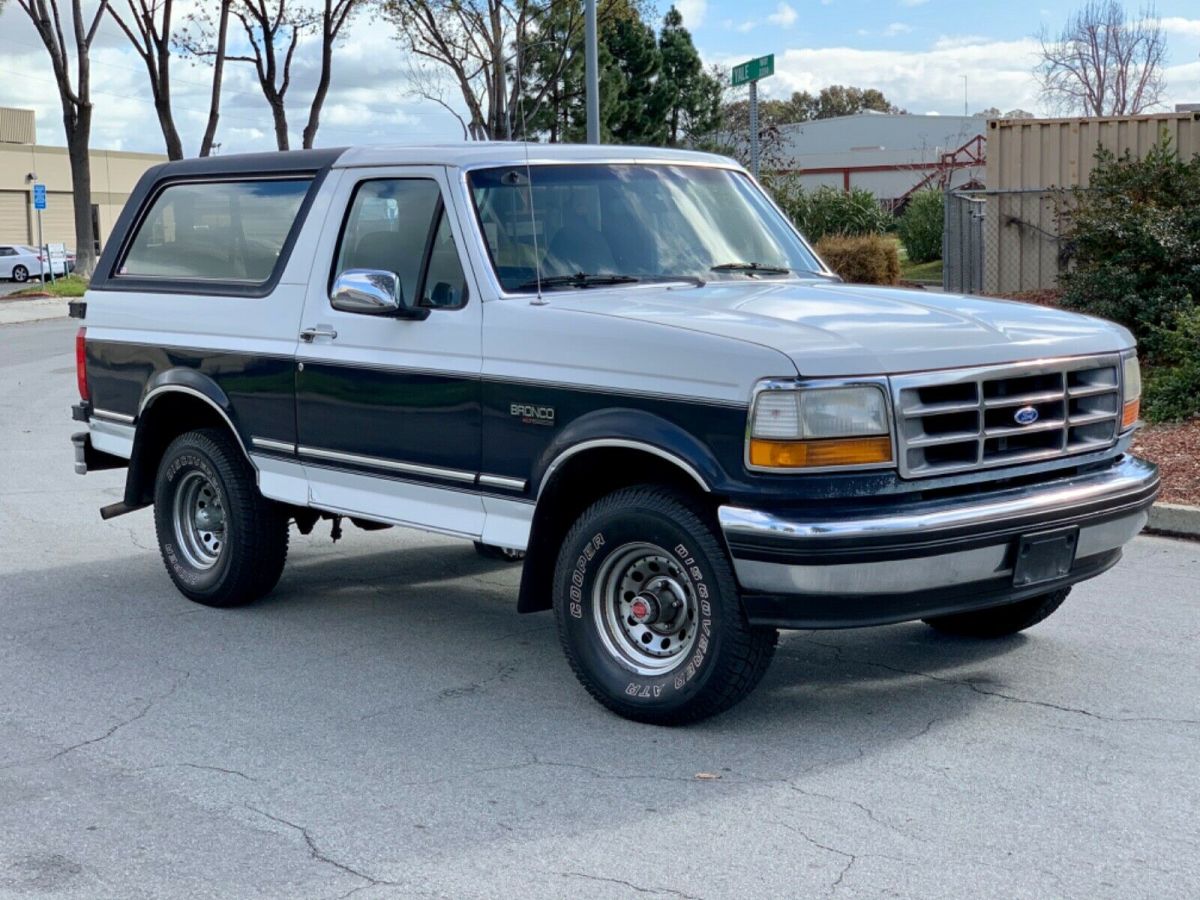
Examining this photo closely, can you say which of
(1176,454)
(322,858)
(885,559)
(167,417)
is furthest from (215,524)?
(1176,454)

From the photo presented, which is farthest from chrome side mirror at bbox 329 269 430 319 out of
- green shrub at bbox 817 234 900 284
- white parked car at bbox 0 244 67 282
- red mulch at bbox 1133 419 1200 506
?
white parked car at bbox 0 244 67 282

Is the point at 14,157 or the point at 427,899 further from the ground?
the point at 14,157

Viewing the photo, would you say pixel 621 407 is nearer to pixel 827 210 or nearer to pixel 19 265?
pixel 827 210

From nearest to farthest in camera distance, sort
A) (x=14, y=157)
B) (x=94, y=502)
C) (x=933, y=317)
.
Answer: (x=933, y=317), (x=94, y=502), (x=14, y=157)

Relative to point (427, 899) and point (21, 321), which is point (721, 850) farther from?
point (21, 321)

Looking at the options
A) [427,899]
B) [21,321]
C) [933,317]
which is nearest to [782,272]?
[933,317]

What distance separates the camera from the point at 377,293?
5914 mm

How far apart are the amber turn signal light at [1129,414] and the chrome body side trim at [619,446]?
1761 millimetres

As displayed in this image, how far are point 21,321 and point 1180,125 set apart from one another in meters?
24.8

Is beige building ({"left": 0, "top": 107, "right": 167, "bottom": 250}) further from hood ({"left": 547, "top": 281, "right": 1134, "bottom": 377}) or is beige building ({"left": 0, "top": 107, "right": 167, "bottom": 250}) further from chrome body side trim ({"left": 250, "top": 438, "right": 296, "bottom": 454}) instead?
hood ({"left": 547, "top": 281, "right": 1134, "bottom": 377})

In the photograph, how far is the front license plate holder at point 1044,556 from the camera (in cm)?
517

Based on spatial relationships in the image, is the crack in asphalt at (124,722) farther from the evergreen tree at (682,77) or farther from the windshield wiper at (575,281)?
the evergreen tree at (682,77)

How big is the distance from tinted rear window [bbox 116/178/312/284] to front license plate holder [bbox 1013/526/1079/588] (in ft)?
11.7

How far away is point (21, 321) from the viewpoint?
33562 millimetres
